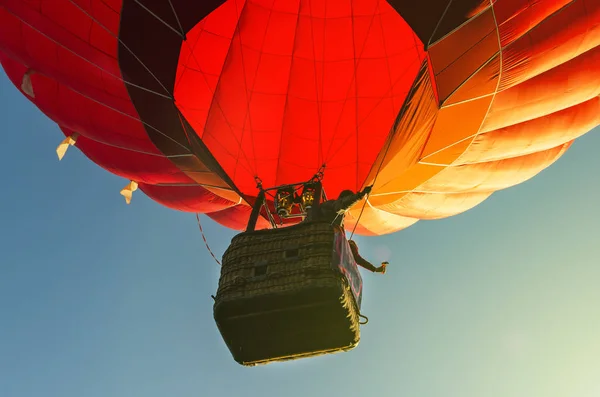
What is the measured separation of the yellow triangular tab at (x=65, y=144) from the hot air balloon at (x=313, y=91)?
27 millimetres

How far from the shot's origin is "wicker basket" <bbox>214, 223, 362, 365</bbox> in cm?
427

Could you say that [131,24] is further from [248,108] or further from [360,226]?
[360,226]

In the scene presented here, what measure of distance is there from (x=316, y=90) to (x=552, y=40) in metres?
2.14

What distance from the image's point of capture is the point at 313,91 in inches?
255

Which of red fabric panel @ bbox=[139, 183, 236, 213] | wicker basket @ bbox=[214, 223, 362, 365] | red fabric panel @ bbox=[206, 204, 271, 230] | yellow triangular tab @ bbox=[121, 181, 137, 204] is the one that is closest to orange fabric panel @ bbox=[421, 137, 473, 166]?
wicker basket @ bbox=[214, 223, 362, 365]

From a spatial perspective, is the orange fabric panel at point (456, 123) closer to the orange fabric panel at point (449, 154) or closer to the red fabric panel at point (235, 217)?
the orange fabric panel at point (449, 154)

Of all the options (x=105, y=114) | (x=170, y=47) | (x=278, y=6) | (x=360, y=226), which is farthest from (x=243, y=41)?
(x=360, y=226)

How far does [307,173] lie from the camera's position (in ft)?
22.4

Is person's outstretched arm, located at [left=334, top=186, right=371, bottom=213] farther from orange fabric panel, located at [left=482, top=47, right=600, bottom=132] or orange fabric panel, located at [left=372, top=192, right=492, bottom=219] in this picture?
orange fabric panel, located at [left=372, top=192, right=492, bottom=219]

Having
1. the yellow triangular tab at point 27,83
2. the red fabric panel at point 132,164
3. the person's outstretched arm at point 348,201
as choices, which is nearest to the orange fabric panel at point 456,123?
the person's outstretched arm at point 348,201

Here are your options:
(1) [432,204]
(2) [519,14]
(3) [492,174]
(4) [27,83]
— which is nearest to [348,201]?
(2) [519,14]

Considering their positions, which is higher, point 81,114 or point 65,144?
point 65,144

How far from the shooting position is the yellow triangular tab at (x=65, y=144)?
20.8 ft

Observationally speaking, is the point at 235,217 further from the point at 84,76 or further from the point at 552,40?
the point at 552,40
